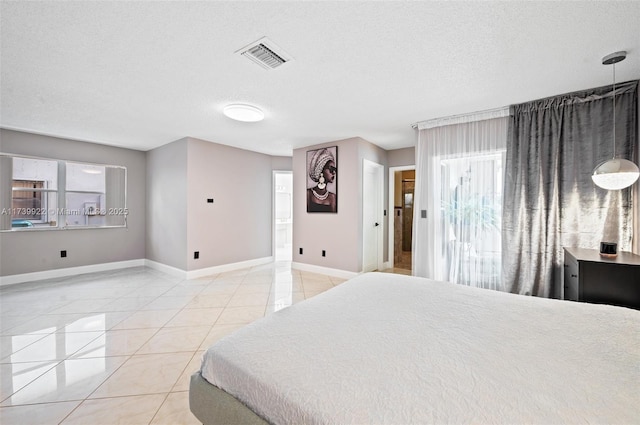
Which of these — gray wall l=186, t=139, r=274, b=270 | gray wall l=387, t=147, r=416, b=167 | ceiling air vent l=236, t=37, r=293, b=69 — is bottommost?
gray wall l=186, t=139, r=274, b=270

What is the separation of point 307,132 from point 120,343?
137 inches

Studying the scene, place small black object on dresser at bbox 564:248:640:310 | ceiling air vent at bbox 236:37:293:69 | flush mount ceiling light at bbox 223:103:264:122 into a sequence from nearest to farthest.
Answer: ceiling air vent at bbox 236:37:293:69 → small black object on dresser at bbox 564:248:640:310 → flush mount ceiling light at bbox 223:103:264:122

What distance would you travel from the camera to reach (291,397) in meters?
0.85

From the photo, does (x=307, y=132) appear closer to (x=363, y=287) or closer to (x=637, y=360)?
(x=363, y=287)

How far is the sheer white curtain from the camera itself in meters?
3.31

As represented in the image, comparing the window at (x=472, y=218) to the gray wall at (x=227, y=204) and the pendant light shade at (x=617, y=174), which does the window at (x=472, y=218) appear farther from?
the gray wall at (x=227, y=204)

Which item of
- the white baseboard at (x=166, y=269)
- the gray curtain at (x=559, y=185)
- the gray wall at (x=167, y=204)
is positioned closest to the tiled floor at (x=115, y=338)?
the white baseboard at (x=166, y=269)

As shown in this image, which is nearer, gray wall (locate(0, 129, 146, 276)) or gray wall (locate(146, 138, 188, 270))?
gray wall (locate(0, 129, 146, 276))

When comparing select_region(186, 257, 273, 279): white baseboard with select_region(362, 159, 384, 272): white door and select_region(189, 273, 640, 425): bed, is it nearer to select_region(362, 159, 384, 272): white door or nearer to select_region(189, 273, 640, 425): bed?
select_region(362, 159, 384, 272): white door

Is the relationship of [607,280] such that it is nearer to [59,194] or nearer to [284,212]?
[284,212]

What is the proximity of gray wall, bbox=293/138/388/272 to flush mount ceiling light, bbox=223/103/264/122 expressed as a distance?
1.82 meters

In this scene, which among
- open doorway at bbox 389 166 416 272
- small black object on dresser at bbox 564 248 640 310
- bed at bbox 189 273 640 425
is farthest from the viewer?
open doorway at bbox 389 166 416 272

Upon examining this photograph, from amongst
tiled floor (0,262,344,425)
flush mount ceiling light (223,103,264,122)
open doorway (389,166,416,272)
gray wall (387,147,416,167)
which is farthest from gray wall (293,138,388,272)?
flush mount ceiling light (223,103,264,122)

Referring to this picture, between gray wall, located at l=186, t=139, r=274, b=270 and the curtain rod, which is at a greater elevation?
the curtain rod
